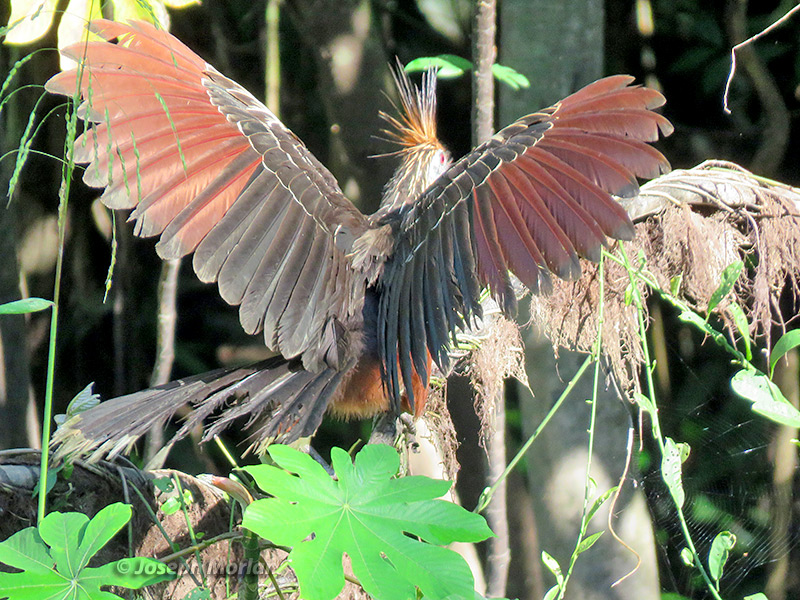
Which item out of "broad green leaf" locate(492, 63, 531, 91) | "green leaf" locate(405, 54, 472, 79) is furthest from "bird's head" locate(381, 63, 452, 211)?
"broad green leaf" locate(492, 63, 531, 91)

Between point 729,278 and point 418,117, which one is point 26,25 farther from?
point 729,278

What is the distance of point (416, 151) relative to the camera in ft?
6.65

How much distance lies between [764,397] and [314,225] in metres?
0.87

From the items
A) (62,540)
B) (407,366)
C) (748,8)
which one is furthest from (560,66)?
(62,540)

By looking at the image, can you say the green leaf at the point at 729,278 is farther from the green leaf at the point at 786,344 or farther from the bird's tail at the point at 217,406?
the bird's tail at the point at 217,406

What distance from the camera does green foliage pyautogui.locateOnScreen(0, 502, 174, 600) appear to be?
27.9 inches

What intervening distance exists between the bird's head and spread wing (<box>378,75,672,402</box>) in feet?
2.17

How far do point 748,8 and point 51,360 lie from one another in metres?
2.99

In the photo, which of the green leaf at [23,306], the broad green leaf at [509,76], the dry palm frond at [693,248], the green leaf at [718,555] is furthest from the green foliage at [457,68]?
the green leaf at [23,306]

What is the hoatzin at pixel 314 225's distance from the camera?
1.20m

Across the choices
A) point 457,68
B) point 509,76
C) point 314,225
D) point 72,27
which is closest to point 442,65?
point 457,68

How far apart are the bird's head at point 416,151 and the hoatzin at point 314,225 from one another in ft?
1.54

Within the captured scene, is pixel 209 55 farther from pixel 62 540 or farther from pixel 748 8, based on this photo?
pixel 62 540

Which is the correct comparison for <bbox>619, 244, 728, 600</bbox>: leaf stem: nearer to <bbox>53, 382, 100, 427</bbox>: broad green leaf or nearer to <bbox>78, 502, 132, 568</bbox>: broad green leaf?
<bbox>78, 502, 132, 568</bbox>: broad green leaf
